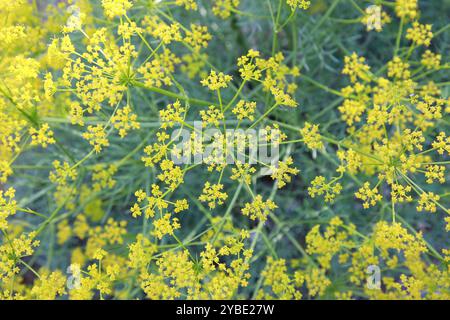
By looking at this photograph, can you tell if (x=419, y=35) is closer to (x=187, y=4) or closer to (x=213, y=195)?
(x=187, y=4)

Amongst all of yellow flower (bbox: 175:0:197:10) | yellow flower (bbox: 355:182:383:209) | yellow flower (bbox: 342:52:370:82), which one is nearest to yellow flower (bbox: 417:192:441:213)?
yellow flower (bbox: 355:182:383:209)

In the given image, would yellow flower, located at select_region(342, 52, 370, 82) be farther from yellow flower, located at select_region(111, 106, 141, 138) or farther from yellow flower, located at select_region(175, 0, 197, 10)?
yellow flower, located at select_region(111, 106, 141, 138)

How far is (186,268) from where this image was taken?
2521 millimetres

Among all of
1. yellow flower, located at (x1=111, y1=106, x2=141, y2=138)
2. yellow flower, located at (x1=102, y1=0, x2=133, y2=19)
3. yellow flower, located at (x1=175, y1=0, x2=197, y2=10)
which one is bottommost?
yellow flower, located at (x1=111, y1=106, x2=141, y2=138)

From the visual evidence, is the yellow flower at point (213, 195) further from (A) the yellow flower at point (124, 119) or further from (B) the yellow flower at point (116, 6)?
(B) the yellow flower at point (116, 6)

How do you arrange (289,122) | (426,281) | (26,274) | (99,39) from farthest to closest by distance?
1. (26,274)
2. (289,122)
3. (426,281)
4. (99,39)

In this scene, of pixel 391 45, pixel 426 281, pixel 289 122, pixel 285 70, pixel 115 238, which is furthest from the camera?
pixel 391 45

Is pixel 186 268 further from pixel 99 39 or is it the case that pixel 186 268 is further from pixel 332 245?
pixel 99 39

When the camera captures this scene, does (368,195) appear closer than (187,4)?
Yes

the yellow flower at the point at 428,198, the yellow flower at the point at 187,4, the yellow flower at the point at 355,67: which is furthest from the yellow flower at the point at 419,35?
the yellow flower at the point at 187,4

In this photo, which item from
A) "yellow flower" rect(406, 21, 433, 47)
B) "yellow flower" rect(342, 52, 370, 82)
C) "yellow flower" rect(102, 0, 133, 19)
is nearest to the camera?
"yellow flower" rect(102, 0, 133, 19)

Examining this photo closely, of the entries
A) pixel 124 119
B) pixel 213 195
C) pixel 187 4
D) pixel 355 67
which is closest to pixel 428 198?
pixel 355 67
